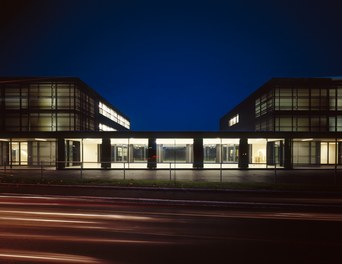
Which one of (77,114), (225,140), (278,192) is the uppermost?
(77,114)

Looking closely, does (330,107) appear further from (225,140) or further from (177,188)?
(177,188)

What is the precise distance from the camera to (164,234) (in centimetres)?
679

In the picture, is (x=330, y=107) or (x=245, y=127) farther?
(x=245, y=127)

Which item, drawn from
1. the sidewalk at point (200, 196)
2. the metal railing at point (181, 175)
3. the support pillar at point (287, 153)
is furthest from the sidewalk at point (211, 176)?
the sidewalk at point (200, 196)

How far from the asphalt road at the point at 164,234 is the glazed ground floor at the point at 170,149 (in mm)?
14841

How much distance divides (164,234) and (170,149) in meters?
23.5

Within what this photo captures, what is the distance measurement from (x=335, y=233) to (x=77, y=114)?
33832mm

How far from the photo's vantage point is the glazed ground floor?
27.1m

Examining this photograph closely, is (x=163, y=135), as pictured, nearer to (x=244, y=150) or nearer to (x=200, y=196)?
(x=244, y=150)

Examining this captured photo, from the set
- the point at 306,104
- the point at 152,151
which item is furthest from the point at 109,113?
the point at 306,104

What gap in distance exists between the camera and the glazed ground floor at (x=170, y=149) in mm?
27094

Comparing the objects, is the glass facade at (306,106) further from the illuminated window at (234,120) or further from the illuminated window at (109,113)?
the illuminated window at (109,113)

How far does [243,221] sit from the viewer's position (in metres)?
8.12

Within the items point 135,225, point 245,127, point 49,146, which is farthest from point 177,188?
point 245,127
